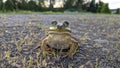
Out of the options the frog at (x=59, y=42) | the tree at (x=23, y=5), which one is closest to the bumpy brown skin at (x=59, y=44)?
the frog at (x=59, y=42)

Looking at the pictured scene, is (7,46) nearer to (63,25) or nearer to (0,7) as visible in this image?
(63,25)

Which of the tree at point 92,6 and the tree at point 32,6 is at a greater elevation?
the tree at point 32,6

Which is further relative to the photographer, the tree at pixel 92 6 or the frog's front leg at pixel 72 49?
the tree at pixel 92 6

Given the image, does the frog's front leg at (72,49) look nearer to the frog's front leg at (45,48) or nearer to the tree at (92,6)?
the frog's front leg at (45,48)

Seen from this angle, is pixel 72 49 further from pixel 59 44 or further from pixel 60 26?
pixel 60 26

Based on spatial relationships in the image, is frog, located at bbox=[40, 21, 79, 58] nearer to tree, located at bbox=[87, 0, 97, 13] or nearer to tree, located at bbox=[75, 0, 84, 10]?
tree, located at bbox=[87, 0, 97, 13]

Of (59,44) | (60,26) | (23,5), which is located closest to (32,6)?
(23,5)

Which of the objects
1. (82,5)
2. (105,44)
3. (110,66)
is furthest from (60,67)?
(82,5)
